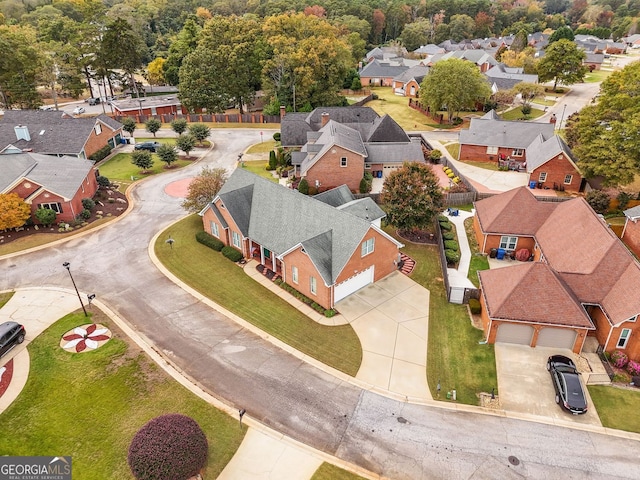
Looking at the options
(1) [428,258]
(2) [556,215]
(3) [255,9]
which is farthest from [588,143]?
(3) [255,9]

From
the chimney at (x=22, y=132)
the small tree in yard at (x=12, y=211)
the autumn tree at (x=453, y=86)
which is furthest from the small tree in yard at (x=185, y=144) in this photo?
the autumn tree at (x=453, y=86)

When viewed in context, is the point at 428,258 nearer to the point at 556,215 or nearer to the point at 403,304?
the point at 403,304

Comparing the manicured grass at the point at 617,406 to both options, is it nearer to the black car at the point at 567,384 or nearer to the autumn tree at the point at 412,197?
the black car at the point at 567,384

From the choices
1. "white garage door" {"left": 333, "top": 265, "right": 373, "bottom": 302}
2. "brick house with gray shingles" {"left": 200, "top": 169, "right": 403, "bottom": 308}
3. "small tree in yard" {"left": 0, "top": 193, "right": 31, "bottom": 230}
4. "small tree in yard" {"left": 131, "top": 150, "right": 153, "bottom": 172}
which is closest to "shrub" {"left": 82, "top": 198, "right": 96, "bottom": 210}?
"small tree in yard" {"left": 0, "top": 193, "right": 31, "bottom": 230}

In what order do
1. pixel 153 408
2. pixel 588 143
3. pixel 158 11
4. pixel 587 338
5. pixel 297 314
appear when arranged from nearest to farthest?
pixel 153 408 < pixel 587 338 < pixel 297 314 < pixel 588 143 < pixel 158 11

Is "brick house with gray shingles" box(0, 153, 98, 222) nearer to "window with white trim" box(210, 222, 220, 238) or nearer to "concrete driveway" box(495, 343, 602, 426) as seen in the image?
"window with white trim" box(210, 222, 220, 238)

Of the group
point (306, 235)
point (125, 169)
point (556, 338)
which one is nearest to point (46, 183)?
Result: point (125, 169)
